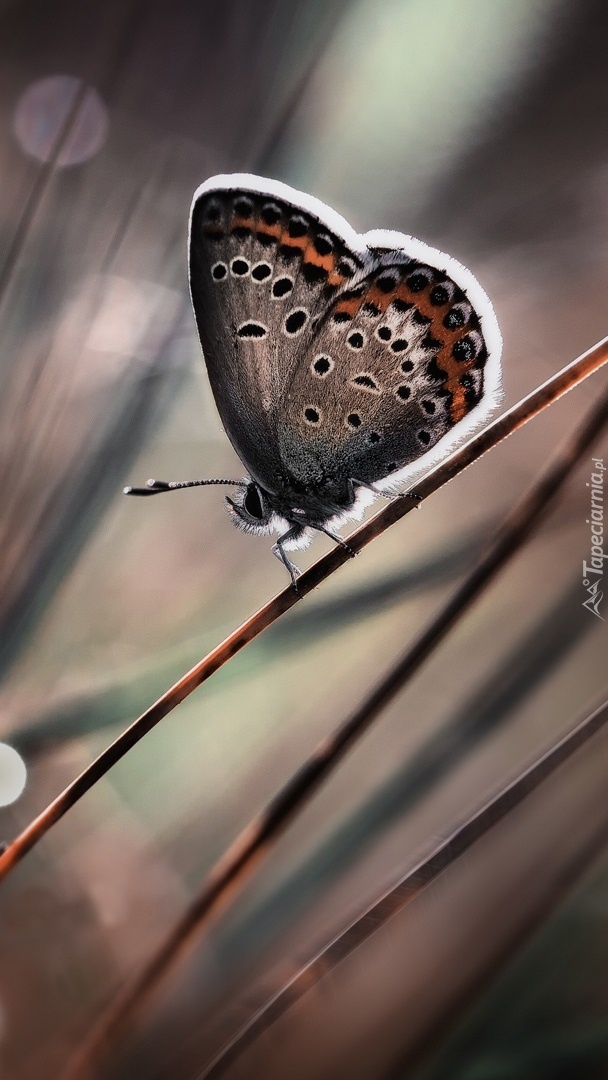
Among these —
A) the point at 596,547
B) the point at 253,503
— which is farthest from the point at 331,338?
the point at 596,547

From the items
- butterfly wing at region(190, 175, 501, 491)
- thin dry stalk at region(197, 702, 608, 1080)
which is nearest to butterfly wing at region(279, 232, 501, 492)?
butterfly wing at region(190, 175, 501, 491)

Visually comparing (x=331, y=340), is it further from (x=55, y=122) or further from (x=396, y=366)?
(x=55, y=122)

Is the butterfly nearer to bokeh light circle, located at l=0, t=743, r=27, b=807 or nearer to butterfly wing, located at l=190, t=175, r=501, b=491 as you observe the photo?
butterfly wing, located at l=190, t=175, r=501, b=491

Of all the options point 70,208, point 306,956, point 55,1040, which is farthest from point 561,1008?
point 70,208

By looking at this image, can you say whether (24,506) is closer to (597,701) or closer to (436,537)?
(436,537)

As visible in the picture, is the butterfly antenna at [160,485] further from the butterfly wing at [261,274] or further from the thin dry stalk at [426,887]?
the thin dry stalk at [426,887]

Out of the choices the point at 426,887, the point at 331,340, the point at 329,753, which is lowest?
the point at 426,887
